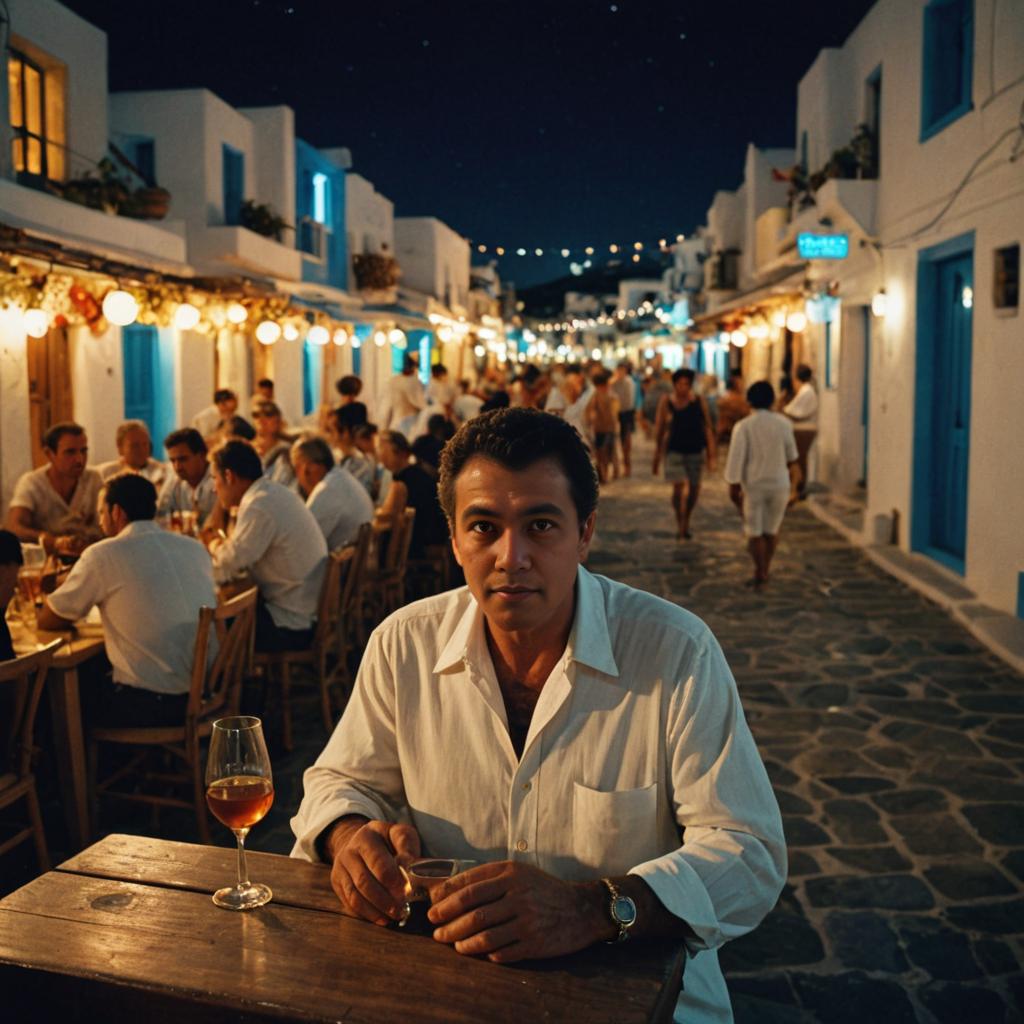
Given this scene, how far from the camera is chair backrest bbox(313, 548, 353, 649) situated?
6.31m

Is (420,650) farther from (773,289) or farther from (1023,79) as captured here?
(773,289)

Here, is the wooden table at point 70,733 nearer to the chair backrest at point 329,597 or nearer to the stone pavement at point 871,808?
the stone pavement at point 871,808

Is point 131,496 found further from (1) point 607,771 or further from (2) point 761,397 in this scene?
(2) point 761,397

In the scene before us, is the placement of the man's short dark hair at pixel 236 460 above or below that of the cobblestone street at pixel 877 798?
above

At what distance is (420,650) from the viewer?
2.50 metres

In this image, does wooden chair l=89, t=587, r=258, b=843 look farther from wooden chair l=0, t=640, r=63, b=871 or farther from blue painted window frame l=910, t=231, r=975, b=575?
blue painted window frame l=910, t=231, r=975, b=575

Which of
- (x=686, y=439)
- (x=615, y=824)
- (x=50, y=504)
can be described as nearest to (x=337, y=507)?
(x=50, y=504)

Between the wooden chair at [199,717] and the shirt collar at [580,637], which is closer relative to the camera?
the shirt collar at [580,637]

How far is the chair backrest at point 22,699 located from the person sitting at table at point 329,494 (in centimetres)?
332

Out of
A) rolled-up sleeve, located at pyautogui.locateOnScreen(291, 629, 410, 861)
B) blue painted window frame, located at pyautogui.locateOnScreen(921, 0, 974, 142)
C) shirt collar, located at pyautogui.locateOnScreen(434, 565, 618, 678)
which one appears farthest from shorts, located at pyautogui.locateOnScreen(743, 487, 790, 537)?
rolled-up sleeve, located at pyautogui.locateOnScreen(291, 629, 410, 861)

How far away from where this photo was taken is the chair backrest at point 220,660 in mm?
4852

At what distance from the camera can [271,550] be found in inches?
256

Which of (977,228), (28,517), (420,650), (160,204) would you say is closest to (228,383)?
(160,204)

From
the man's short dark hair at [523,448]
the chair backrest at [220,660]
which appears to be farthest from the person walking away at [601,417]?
the man's short dark hair at [523,448]
